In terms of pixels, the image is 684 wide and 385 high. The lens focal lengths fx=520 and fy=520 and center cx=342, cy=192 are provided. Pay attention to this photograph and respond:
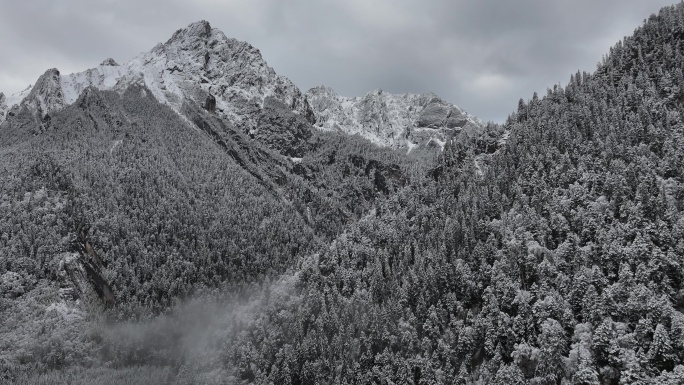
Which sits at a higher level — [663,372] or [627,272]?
[627,272]

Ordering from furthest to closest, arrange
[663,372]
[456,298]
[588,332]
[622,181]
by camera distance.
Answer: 1. [456,298]
2. [622,181]
3. [588,332]
4. [663,372]

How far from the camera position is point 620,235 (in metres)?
164

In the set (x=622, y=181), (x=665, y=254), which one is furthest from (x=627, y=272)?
(x=622, y=181)

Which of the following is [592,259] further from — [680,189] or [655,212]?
[680,189]

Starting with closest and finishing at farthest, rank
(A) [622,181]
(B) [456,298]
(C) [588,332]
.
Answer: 1. (C) [588,332]
2. (A) [622,181]
3. (B) [456,298]

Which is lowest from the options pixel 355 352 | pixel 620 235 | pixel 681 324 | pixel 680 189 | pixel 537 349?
pixel 355 352

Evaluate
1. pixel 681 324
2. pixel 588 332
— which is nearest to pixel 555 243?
pixel 588 332

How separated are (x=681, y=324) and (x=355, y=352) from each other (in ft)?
354

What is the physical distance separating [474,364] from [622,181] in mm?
82507

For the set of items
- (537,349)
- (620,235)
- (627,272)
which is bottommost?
(537,349)

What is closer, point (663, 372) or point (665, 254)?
point (663, 372)

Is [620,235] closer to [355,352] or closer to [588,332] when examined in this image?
[588,332]

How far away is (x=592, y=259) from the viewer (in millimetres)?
165875

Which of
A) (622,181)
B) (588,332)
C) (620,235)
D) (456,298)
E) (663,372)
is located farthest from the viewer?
(456,298)
